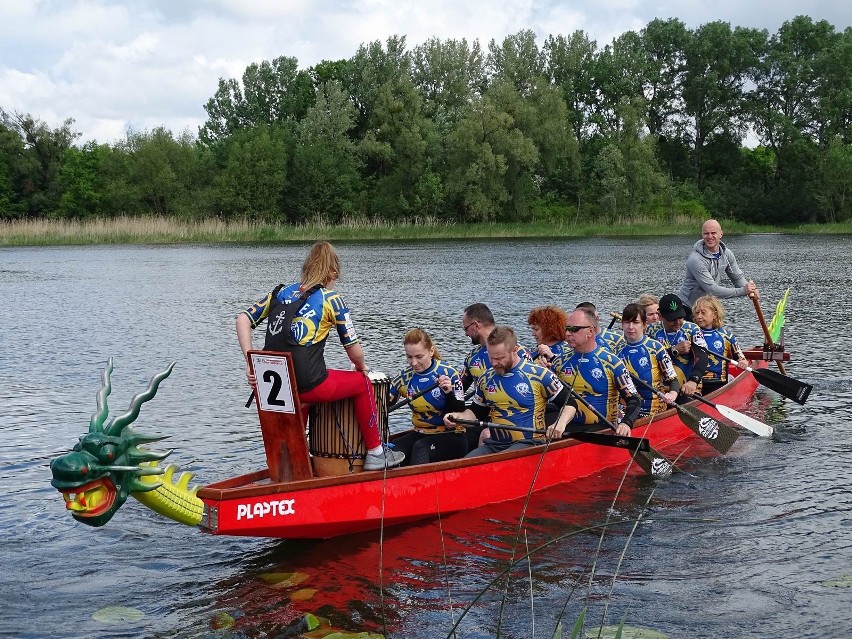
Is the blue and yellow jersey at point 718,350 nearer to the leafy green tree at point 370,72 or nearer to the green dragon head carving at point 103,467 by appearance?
the green dragon head carving at point 103,467

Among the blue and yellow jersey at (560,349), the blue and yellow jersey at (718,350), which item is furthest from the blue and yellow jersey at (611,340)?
the blue and yellow jersey at (718,350)

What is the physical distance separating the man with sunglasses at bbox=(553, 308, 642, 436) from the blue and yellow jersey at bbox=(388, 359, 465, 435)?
1307mm

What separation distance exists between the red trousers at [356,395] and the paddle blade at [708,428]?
4133 millimetres

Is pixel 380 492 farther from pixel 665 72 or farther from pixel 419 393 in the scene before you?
pixel 665 72

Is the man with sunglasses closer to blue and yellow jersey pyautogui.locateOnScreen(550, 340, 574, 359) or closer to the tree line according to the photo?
blue and yellow jersey pyautogui.locateOnScreen(550, 340, 574, 359)

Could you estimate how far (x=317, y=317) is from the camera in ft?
23.5

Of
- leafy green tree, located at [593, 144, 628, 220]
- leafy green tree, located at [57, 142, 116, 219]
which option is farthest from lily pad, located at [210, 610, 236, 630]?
leafy green tree, located at [57, 142, 116, 219]

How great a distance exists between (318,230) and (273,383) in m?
54.8

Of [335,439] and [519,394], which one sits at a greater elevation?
[519,394]

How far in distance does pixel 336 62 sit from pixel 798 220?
37.8 metres

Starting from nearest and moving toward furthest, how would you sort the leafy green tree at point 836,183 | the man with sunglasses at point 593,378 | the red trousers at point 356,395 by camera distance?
1. the red trousers at point 356,395
2. the man with sunglasses at point 593,378
3. the leafy green tree at point 836,183

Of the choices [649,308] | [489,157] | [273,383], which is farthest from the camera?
[489,157]

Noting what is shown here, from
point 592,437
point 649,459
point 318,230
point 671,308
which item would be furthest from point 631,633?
point 318,230

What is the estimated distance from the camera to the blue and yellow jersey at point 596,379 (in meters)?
9.68
